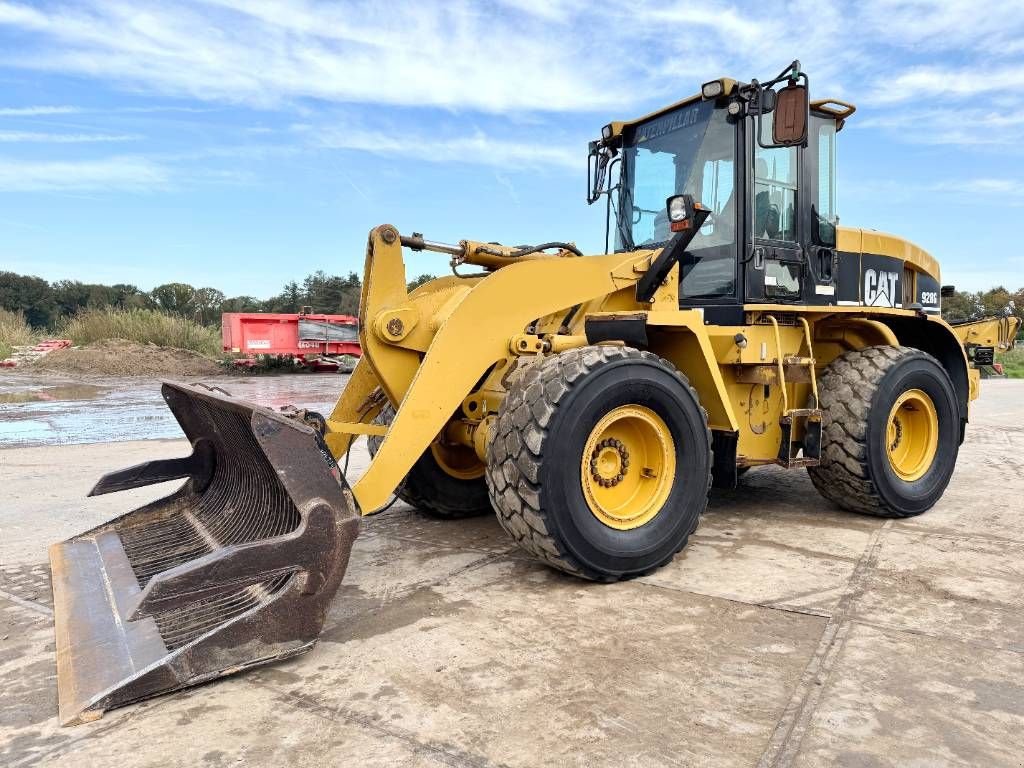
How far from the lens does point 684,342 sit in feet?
14.4

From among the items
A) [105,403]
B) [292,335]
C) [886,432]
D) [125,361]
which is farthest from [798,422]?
[125,361]

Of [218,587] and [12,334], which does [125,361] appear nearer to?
[12,334]

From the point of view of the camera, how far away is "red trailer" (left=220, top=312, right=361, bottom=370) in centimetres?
1984

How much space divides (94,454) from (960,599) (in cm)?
750

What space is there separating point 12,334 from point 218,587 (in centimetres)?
2888

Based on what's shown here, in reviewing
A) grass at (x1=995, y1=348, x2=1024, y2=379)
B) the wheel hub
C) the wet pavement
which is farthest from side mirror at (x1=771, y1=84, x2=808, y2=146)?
grass at (x1=995, y1=348, x2=1024, y2=379)

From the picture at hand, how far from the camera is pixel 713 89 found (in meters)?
4.79

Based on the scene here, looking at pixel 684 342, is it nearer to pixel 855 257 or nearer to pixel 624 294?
pixel 624 294

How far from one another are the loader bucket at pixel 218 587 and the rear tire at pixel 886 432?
11.4 feet

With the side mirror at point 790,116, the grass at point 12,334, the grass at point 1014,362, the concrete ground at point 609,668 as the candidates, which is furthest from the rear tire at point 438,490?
the grass at point 1014,362

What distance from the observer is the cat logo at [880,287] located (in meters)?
5.54

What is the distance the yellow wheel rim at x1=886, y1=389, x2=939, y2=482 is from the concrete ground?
954 millimetres

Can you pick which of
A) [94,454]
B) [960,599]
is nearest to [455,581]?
[960,599]

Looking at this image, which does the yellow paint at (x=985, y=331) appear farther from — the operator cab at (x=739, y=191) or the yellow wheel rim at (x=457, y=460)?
the yellow wheel rim at (x=457, y=460)
